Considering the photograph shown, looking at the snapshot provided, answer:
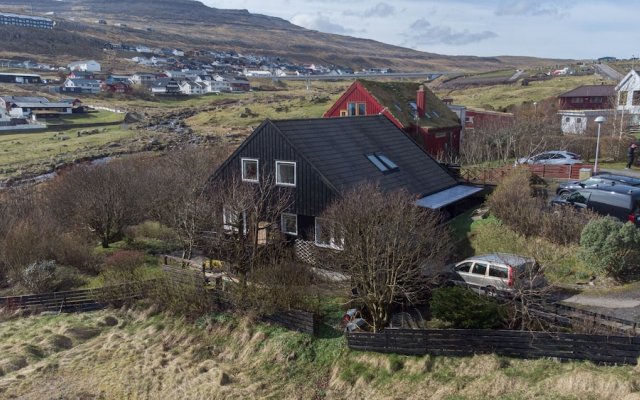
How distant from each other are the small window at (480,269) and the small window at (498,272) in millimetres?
228

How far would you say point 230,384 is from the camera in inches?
599

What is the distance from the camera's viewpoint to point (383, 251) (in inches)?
630

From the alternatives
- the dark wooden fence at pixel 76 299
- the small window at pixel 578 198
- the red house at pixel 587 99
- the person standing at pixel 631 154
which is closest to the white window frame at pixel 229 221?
the dark wooden fence at pixel 76 299

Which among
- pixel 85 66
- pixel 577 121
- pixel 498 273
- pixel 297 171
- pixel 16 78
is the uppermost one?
pixel 85 66

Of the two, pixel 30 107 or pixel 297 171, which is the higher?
pixel 30 107

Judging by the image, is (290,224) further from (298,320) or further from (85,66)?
(85,66)

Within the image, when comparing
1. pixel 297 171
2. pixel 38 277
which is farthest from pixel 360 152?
pixel 38 277

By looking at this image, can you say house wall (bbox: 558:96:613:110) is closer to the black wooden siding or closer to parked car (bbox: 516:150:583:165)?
parked car (bbox: 516:150:583:165)

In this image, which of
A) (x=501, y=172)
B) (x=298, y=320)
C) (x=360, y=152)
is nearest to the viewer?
(x=298, y=320)

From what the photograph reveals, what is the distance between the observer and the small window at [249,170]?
2403 cm

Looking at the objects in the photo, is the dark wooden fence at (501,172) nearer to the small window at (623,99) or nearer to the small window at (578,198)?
the small window at (578,198)

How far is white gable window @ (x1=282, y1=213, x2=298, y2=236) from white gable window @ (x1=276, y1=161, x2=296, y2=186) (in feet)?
4.54

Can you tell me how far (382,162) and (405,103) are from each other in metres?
18.0

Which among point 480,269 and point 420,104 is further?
point 420,104
